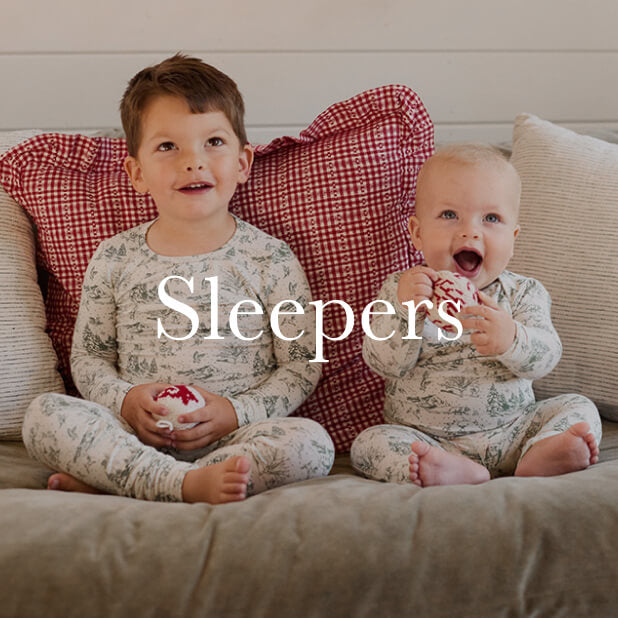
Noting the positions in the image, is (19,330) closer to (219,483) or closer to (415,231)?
(219,483)

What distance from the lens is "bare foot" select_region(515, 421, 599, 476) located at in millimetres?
1122

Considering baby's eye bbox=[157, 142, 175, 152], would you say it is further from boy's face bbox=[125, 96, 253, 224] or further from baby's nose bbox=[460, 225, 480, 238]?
baby's nose bbox=[460, 225, 480, 238]

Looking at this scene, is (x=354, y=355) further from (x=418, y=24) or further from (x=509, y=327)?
(x=418, y=24)

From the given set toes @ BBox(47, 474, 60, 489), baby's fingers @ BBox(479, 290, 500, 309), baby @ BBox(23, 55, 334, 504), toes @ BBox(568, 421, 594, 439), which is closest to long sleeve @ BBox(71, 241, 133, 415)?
baby @ BBox(23, 55, 334, 504)

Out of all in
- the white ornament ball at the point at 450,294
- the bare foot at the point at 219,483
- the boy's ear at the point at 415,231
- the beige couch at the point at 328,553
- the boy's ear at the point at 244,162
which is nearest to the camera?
the beige couch at the point at 328,553

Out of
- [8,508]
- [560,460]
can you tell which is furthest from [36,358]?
[560,460]

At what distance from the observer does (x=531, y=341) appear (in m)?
1.26

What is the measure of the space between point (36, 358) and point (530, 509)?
0.93 meters

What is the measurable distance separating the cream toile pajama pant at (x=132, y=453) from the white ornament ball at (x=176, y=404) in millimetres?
59

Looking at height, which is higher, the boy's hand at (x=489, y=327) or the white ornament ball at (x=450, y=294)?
the white ornament ball at (x=450, y=294)

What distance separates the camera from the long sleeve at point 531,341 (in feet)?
4.09

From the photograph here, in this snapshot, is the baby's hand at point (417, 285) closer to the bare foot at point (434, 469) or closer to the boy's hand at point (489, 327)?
the boy's hand at point (489, 327)

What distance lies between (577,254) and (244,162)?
0.65 meters

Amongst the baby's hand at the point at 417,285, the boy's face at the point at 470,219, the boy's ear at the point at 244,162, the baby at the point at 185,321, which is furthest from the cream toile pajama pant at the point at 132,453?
the boy's ear at the point at 244,162
